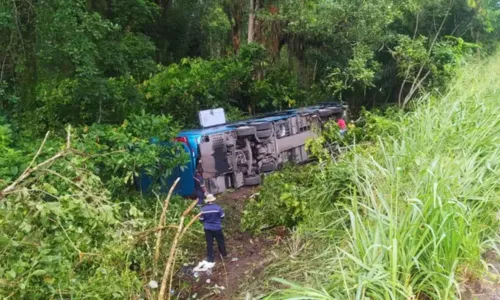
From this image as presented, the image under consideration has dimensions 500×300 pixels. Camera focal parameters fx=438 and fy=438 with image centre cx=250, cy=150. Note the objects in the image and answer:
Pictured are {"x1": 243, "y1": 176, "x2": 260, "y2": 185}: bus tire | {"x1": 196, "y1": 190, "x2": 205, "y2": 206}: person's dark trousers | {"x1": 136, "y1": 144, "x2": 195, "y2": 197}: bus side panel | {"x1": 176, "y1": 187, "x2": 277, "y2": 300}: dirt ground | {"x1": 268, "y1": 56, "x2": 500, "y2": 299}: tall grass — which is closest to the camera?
{"x1": 268, "y1": 56, "x2": 500, "y2": 299}: tall grass

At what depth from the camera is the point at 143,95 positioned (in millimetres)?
7816

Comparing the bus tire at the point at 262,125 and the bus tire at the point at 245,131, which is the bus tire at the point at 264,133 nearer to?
the bus tire at the point at 262,125

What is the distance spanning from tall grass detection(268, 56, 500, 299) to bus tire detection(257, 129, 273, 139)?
2845mm

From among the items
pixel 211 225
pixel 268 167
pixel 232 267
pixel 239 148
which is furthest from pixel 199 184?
pixel 232 267

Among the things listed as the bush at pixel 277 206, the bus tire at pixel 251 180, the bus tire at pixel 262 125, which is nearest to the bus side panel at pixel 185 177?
the bush at pixel 277 206

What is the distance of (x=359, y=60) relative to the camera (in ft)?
33.1

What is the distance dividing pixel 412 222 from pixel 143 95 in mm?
5913

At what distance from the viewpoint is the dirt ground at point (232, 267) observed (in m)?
4.32

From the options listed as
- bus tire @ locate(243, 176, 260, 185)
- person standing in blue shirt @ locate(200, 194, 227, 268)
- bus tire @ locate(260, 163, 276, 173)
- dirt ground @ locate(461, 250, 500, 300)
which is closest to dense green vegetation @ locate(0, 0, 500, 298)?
dirt ground @ locate(461, 250, 500, 300)

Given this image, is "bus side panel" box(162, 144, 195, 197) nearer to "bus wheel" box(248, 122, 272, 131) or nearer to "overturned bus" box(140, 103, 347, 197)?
"overturned bus" box(140, 103, 347, 197)

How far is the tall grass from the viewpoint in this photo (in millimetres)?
2654

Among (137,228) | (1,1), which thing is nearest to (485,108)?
(137,228)

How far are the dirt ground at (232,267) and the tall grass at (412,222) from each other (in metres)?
0.74

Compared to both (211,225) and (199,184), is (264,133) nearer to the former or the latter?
(199,184)
